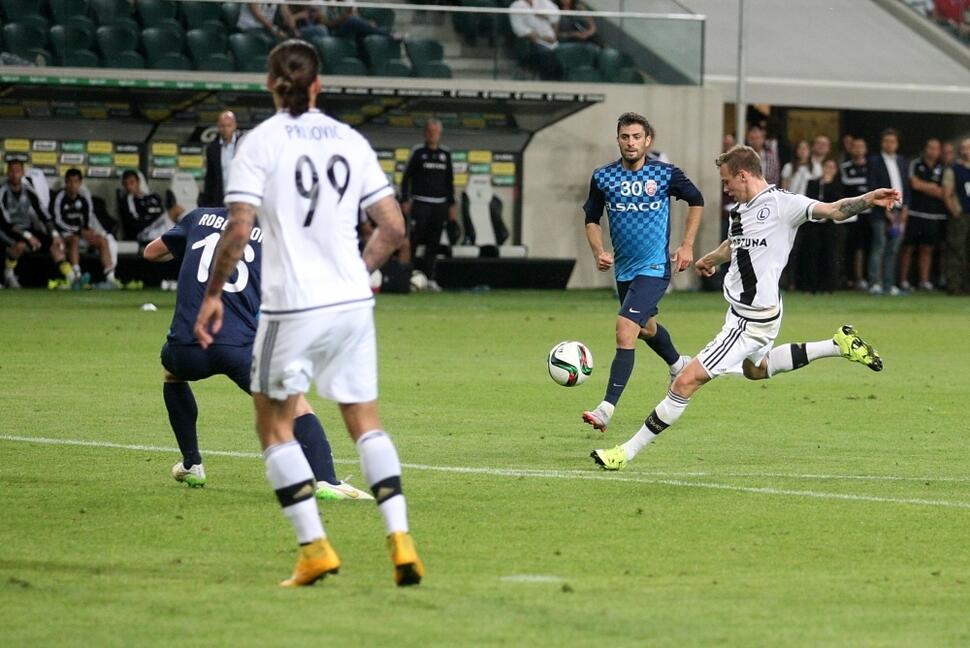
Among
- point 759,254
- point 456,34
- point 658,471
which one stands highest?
point 759,254

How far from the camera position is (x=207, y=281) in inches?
336

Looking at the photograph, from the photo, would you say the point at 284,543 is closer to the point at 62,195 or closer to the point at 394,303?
the point at 394,303

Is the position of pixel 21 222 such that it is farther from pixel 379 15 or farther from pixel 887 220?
pixel 887 220

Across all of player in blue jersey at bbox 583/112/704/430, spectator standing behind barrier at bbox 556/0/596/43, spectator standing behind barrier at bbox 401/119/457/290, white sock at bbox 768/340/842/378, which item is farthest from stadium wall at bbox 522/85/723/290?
white sock at bbox 768/340/842/378

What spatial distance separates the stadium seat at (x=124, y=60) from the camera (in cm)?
2466

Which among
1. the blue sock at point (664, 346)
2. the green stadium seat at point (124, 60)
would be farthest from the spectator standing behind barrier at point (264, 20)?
the blue sock at point (664, 346)

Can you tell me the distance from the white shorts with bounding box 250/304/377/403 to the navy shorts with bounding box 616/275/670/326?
17.8ft

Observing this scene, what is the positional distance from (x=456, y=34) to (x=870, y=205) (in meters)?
17.3

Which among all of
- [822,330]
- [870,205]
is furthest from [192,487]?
[822,330]

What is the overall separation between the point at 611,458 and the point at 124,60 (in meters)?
17.0

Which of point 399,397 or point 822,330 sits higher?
point 399,397

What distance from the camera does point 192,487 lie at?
861 cm

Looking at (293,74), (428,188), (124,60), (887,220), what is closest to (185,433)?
(293,74)

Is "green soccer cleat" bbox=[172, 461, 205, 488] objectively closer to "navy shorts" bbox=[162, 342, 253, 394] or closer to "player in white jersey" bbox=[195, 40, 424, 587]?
"navy shorts" bbox=[162, 342, 253, 394]
